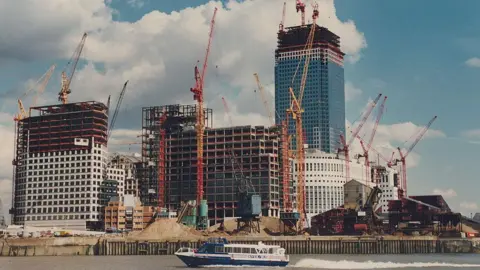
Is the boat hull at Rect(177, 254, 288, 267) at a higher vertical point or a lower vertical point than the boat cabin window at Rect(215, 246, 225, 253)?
lower

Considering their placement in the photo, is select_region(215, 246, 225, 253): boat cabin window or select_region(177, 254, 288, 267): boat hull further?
select_region(215, 246, 225, 253): boat cabin window

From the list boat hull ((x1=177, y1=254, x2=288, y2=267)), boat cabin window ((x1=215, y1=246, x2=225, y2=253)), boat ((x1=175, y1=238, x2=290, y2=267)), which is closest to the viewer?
boat hull ((x1=177, y1=254, x2=288, y2=267))

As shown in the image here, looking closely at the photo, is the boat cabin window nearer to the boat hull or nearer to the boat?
the boat

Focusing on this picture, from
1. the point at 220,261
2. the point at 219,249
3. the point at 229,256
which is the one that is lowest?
the point at 220,261

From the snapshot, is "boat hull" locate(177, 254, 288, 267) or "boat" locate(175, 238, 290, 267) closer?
"boat hull" locate(177, 254, 288, 267)

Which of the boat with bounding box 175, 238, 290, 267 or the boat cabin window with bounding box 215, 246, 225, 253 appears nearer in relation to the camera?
the boat with bounding box 175, 238, 290, 267

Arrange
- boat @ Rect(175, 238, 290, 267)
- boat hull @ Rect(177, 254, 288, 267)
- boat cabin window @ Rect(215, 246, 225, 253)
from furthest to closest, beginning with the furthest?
boat cabin window @ Rect(215, 246, 225, 253), boat @ Rect(175, 238, 290, 267), boat hull @ Rect(177, 254, 288, 267)

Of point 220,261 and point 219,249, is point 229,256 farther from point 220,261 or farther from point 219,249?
point 219,249

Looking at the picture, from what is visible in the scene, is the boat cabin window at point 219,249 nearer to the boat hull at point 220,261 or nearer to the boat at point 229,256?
the boat at point 229,256

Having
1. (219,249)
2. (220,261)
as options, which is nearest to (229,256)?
(220,261)

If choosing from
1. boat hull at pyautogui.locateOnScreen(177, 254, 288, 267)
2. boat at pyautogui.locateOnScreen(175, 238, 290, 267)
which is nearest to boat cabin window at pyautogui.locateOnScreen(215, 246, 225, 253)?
boat at pyautogui.locateOnScreen(175, 238, 290, 267)

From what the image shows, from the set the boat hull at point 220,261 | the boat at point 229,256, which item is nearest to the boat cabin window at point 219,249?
the boat at point 229,256

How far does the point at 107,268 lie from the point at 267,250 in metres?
32.7

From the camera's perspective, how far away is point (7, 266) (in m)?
168
